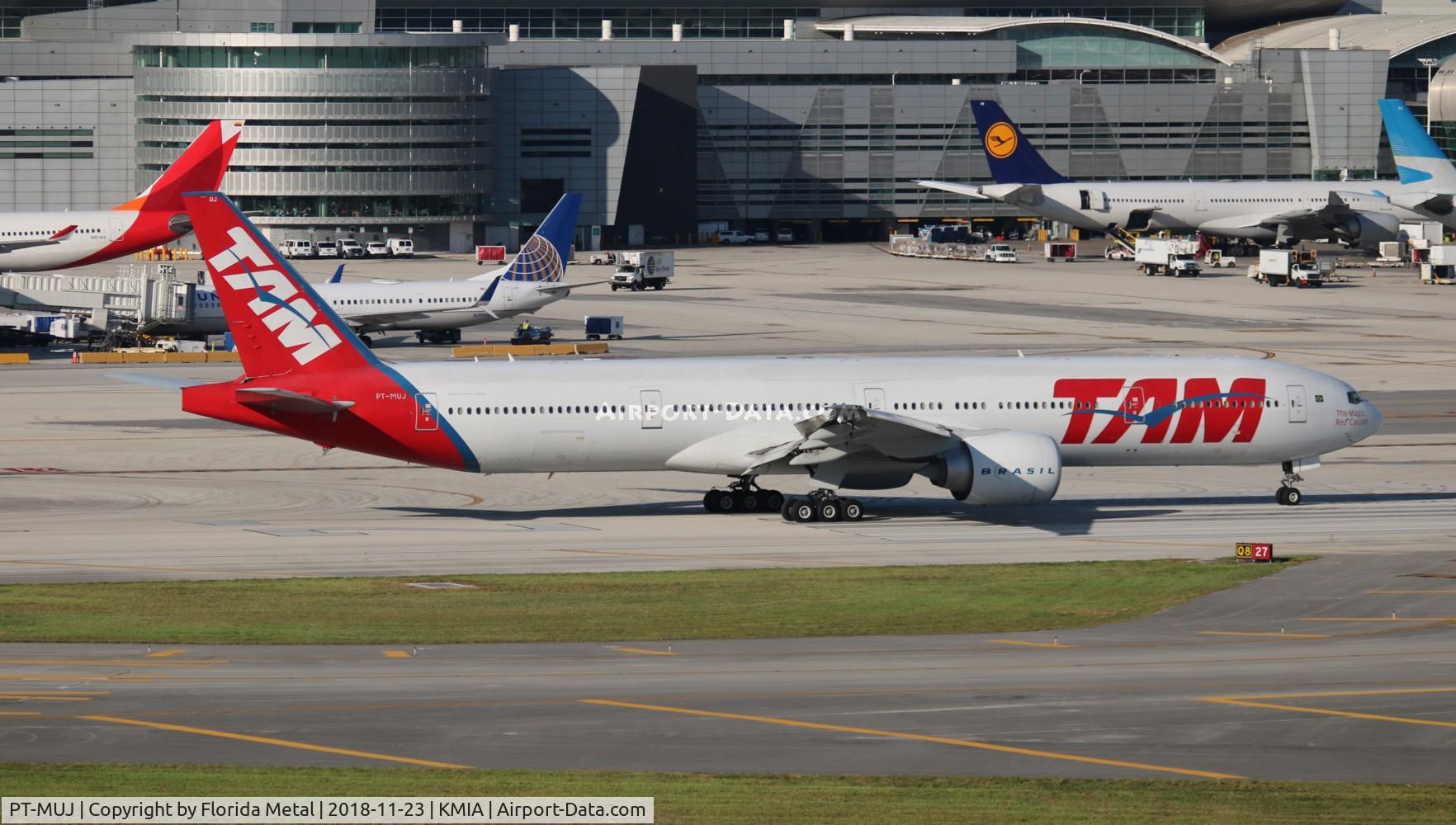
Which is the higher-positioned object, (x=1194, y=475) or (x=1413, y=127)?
(x=1413, y=127)

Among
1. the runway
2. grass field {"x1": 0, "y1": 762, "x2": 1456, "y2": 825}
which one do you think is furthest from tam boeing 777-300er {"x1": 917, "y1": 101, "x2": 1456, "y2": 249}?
grass field {"x1": 0, "y1": 762, "x2": 1456, "y2": 825}

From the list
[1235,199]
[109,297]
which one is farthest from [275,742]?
[1235,199]

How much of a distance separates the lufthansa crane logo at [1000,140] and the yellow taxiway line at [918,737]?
435ft

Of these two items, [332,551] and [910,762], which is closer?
[910,762]

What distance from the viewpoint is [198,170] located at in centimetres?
11181

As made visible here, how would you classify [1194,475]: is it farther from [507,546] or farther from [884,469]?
[507,546]

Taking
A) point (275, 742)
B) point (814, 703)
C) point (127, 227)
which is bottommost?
point (275, 742)

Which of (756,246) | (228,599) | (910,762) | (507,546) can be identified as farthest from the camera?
(756,246)

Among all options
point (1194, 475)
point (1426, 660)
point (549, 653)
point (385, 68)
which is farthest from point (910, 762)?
point (385, 68)

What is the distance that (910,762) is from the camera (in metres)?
26.3

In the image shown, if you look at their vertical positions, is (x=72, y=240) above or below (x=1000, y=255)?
below

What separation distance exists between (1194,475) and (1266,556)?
15236 mm

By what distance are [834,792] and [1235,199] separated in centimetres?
13994

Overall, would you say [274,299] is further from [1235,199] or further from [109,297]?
[1235,199]
